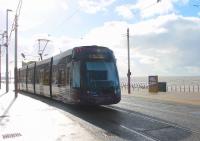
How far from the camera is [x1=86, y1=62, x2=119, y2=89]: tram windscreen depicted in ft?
66.6

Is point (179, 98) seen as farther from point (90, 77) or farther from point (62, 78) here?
point (90, 77)

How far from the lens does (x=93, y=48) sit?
21.3 metres

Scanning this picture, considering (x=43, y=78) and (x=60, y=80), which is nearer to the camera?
(x=60, y=80)

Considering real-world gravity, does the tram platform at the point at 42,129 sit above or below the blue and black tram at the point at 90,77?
below

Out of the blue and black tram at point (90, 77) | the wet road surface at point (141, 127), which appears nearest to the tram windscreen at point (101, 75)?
the blue and black tram at point (90, 77)

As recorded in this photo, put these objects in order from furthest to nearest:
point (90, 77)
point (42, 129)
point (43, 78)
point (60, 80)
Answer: point (43, 78) < point (60, 80) < point (90, 77) < point (42, 129)

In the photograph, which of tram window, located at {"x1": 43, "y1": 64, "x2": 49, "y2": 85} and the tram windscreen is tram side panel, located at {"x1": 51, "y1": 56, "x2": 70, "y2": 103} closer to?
the tram windscreen

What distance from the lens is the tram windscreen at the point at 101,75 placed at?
66.6 feet

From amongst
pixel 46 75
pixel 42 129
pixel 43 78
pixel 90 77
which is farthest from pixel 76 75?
pixel 43 78

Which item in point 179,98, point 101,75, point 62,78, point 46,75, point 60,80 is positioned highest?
point 46,75

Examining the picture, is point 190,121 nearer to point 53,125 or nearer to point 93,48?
point 53,125

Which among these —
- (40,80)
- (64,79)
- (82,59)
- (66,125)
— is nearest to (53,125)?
(66,125)

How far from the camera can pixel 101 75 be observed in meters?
20.5

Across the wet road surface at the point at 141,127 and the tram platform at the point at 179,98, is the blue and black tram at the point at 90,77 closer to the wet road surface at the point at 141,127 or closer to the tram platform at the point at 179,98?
the wet road surface at the point at 141,127
